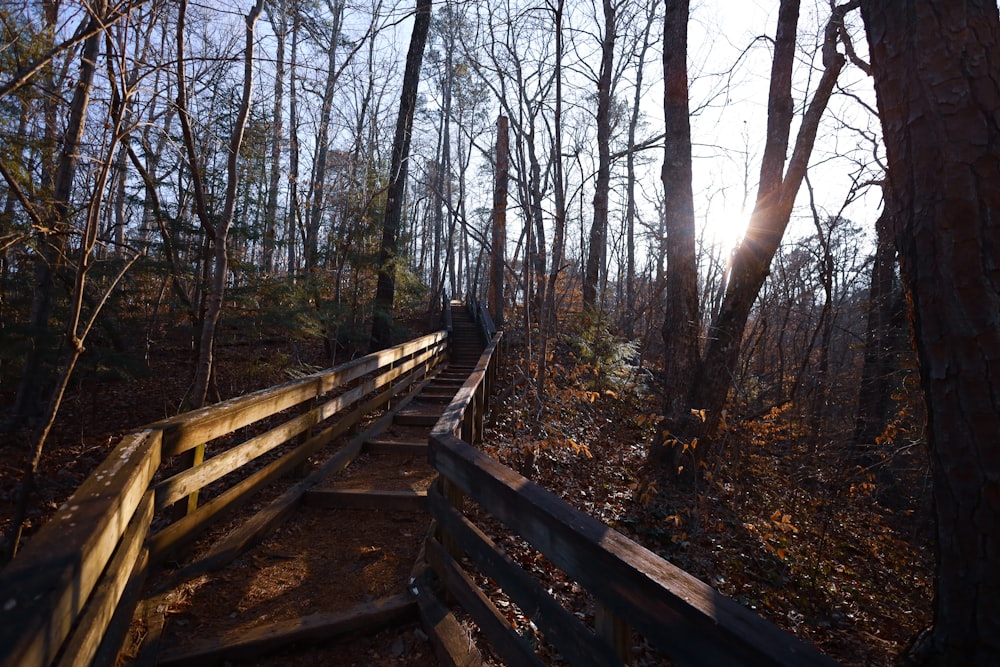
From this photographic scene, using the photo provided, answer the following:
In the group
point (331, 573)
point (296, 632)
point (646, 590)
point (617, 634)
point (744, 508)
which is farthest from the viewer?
point (744, 508)

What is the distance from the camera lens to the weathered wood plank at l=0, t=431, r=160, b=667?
114 centimetres

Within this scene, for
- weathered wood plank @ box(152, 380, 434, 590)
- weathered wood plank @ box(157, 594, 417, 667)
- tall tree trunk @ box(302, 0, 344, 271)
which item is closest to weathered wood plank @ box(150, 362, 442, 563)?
weathered wood plank @ box(152, 380, 434, 590)

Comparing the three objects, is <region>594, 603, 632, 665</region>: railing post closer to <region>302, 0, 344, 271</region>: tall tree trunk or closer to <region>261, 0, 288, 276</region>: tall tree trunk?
<region>261, 0, 288, 276</region>: tall tree trunk

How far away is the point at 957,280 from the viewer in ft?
5.97

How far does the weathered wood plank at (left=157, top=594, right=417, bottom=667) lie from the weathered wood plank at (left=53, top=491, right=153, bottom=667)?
382 millimetres

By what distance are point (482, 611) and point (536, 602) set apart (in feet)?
1.68

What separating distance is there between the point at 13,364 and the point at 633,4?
15.9 m

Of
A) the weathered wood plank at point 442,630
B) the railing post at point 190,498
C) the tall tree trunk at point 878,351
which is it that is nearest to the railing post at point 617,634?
Answer: the weathered wood plank at point 442,630

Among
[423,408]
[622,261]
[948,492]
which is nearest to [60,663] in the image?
[948,492]

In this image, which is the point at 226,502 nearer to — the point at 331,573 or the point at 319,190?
the point at 331,573

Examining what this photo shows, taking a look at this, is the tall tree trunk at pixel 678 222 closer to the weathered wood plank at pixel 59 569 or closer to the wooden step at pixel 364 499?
the wooden step at pixel 364 499

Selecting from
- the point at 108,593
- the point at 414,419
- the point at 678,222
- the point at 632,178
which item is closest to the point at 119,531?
the point at 108,593

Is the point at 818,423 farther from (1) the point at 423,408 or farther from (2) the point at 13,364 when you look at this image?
(2) the point at 13,364

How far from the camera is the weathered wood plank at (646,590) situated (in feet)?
4.05
